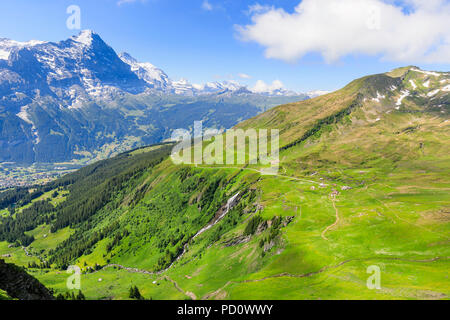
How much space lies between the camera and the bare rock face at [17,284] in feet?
180

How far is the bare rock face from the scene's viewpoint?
5494 centimetres

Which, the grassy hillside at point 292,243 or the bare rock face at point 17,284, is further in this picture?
the grassy hillside at point 292,243

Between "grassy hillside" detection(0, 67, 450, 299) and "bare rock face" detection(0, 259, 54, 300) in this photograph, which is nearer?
"bare rock face" detection(0, 259, 54, 300)

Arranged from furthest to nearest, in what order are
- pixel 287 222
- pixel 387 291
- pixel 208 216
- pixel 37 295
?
1. pixel 208 216
2. pixel 287 222
3. pixel 37 295
4. pixel 387 291

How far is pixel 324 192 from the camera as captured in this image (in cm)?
14362

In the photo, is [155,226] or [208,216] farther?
[155,226]

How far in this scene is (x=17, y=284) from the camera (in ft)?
187

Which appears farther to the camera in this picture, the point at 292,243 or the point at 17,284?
the point at 292,243

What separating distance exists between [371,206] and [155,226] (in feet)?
497

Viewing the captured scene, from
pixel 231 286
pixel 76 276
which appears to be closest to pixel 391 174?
pixel 231 286

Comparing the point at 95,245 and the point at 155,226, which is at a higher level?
the point at 155,226
